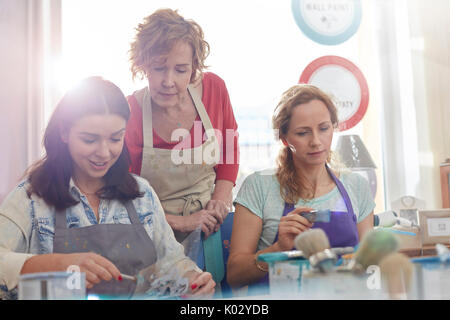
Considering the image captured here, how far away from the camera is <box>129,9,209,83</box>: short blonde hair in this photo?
2.73 feet

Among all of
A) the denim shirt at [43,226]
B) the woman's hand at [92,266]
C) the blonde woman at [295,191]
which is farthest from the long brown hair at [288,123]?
the woman's hand at [92,266]

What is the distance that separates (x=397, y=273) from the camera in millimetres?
599

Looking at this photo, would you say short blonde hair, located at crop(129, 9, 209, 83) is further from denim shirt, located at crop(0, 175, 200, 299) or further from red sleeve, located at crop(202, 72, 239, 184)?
denim shirt, located at crop(0, 175, 200, 299)

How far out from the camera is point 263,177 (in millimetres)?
910

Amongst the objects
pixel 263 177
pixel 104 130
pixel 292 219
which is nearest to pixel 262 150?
pixel 263 177

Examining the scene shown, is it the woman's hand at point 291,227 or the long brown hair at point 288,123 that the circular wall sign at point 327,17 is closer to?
the long brown hair at point 288,123

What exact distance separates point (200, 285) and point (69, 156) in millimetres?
284

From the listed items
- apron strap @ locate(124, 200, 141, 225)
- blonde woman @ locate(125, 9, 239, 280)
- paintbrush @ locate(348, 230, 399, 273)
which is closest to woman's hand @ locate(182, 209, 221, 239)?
blonde woman @ locate(125, 9, 239, 280)

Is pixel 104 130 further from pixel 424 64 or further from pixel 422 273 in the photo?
pixel 424 64

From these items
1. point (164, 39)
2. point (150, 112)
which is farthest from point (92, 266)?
point (164, 39)

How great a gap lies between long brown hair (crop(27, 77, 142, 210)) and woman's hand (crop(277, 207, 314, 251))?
249 mm

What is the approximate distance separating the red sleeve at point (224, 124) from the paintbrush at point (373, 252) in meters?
0.35

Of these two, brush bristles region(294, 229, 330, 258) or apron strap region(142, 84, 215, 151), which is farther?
apron strap region(142, 84, 215, 151)

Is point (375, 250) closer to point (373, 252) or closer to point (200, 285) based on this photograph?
point (373, 252)
